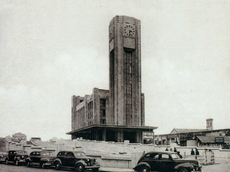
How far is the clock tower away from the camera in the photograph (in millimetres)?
72625

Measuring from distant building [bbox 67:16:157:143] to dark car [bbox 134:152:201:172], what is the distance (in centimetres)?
4999

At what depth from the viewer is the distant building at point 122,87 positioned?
72.1 meters

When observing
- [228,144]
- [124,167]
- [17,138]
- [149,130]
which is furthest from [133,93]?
[124,167]

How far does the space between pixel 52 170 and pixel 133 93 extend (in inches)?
2090

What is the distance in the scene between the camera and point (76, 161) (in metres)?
21.8

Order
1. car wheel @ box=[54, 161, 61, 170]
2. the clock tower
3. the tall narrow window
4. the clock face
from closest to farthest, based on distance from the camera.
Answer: car wheel @ box=[54, 161, 61, 170], the clock tower, the tall narrow window, the clock face

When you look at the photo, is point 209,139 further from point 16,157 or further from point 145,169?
point 16,157

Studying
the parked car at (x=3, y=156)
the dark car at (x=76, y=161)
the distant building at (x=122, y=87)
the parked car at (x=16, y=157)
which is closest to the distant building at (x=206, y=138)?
the distant building at (x=122, y=87)

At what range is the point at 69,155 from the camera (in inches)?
879

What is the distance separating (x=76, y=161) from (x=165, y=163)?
6.93 meters

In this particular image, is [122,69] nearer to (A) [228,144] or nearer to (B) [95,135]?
(B) [95,135]

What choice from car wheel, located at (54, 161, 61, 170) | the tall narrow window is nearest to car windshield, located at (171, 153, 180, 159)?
car wheel, located at (54, 161, 61, 170)

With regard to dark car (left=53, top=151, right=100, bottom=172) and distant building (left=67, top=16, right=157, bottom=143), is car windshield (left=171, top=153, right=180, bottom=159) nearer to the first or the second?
dark car (left=53, top=151, right=100, bottom=172)

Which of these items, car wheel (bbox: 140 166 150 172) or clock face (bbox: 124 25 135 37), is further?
clock face (bbox: 124 25 135 37)
